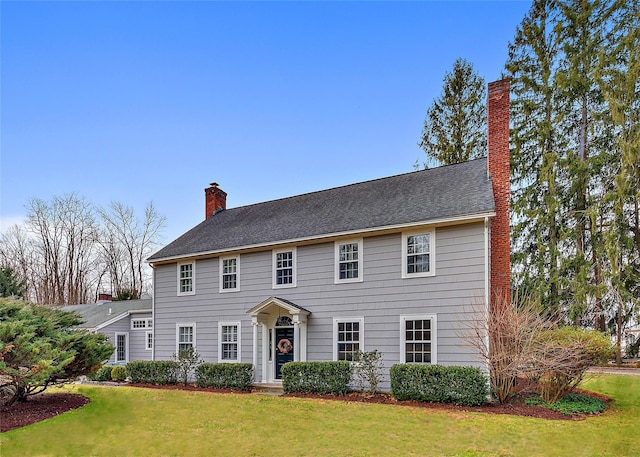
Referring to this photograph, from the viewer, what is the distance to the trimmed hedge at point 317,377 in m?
12.4

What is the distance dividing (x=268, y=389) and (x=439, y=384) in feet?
18.2

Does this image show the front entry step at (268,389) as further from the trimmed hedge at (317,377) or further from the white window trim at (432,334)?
the white window trim at (432,334)

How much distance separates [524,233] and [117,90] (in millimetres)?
19874

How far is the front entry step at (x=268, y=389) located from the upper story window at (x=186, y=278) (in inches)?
185

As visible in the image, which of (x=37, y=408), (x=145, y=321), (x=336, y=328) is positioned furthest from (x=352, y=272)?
(x=145, y=321)

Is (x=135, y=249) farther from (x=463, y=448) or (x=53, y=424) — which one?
(x=463, y=448)

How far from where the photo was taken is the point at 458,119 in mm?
27984

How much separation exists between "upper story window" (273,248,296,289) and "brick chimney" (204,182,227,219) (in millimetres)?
6808

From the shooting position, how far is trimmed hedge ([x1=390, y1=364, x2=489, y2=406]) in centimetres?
1056

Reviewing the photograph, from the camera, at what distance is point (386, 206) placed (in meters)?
14.2

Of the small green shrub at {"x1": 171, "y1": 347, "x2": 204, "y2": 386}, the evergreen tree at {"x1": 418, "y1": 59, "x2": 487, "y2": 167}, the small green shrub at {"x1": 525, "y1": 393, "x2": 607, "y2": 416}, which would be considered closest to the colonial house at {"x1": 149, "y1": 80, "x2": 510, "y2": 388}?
the small green shrub at {"x1": 171, "y1": 347, "x2": 204, "y2": 386}

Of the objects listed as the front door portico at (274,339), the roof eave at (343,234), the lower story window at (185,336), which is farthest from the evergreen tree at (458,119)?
the lower story window at (185,336)

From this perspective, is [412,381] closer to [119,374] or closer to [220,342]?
[220,342]

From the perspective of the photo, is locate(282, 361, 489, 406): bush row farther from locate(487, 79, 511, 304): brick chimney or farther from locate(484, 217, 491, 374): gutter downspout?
locate(487, 79, 511, 304): brick chimney
